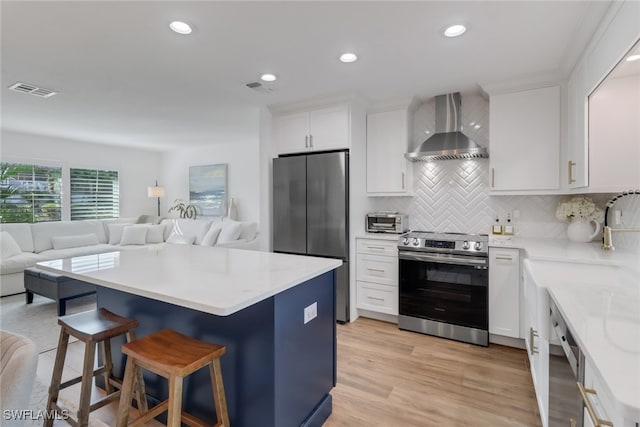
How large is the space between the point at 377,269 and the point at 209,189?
4.56 metres

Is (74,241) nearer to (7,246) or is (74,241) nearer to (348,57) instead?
(7,246)

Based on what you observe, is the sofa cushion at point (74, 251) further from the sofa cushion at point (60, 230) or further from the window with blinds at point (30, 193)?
the window with blinds at point (30, 193)

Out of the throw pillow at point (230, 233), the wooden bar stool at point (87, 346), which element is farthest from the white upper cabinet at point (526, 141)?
the throw pillow at point (230, 233)

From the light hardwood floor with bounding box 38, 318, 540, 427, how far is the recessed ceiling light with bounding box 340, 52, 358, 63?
2471 mm

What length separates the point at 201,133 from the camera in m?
5.45

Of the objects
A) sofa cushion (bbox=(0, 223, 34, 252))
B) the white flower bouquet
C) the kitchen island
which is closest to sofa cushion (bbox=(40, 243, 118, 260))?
sofa cushion (bbox=(0, 223, 34, 252))

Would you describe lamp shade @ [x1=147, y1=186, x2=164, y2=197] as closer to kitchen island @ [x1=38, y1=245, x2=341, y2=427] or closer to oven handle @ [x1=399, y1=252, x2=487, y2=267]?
kitchen island @ [x1=38, y1=245, x2=341, y2=427]

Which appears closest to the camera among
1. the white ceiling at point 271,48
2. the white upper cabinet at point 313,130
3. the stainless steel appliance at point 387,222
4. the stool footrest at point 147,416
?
the stool footrest at point 147,416

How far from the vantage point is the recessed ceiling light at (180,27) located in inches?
80.5

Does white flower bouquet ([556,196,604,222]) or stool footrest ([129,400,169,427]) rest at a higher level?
white flower bouquet ([556,196,604,222])

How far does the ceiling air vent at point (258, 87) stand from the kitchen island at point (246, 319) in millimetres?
1834

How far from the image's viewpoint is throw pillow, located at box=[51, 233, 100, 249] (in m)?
5.16

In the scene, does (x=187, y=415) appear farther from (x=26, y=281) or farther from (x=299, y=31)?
Answer: (x=26, y=281)

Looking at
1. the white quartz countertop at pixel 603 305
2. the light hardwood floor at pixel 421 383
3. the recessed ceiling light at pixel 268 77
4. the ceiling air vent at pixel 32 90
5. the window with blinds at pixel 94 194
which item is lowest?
the light hardwood floor at pixel 421 383
